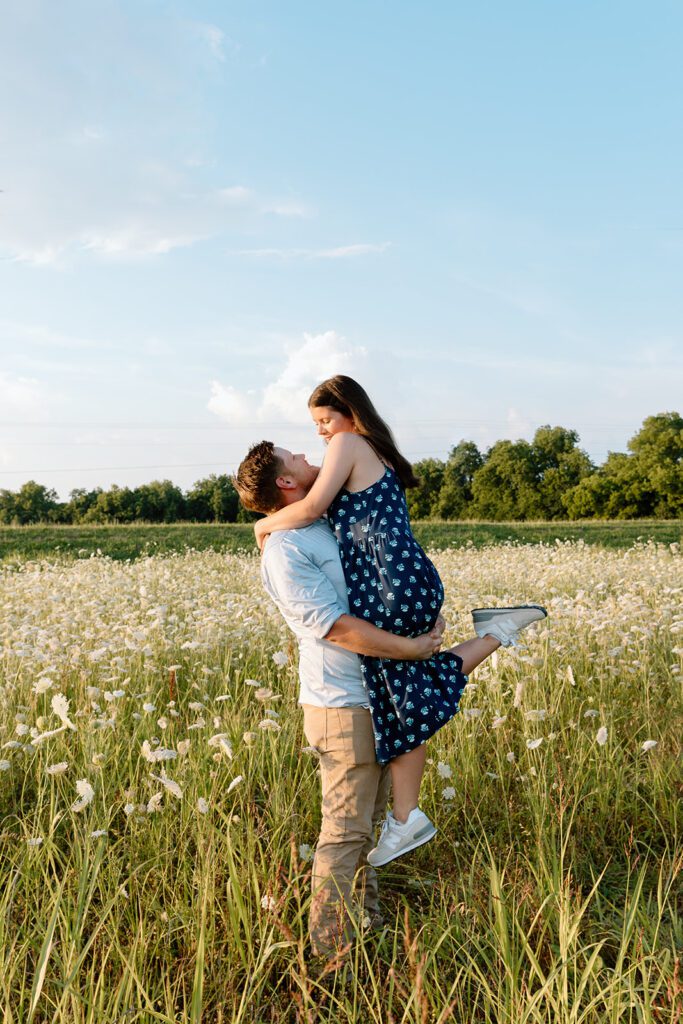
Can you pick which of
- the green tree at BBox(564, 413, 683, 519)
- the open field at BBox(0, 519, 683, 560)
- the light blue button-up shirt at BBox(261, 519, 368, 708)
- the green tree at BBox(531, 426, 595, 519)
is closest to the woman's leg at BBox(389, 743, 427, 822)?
the light blue button-up shirt at BBox(261, 519, 368, 708)

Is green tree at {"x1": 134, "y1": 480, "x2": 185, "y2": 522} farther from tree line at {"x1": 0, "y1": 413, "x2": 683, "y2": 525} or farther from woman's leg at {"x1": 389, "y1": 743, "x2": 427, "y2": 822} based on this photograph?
woman's leg at {"x1": 389, "y1": 743, "x2": 427, "y2": 822}

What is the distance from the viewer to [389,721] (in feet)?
9.45

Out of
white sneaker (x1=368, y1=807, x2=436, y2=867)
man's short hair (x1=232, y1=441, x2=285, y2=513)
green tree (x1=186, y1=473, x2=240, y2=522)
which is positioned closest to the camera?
white sneaker (x1=368, y1=807, x2=436, y2=867)

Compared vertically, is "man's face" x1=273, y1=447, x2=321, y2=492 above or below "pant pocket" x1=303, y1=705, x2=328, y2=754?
above

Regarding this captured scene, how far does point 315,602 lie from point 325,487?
42cm

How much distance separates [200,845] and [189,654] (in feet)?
11.4

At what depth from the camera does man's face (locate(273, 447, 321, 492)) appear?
3068 millimetres

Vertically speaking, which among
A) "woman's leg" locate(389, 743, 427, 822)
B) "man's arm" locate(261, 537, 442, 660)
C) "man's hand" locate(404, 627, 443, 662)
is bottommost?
"woman's leg" locate(389, 743, 427, 822)

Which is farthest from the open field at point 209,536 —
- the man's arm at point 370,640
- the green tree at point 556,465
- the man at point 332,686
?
the green tree at point 556,465

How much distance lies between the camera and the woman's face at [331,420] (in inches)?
125

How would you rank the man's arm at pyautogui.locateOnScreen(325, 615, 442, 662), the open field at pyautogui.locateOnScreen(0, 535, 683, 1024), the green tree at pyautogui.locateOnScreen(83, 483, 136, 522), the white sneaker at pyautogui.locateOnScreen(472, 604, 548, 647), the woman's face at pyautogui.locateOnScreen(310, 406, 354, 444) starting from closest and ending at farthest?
the open field at pyautogui.locateOnScreen(0, 535, 683, 1024) < the man's arm at pyautogui.locateOnScreen(325, 615, 442, 662) < the woman's face at pyautogui.locateOnScreen(310, 406, 354, 444) < the white sneaker at pyautogui.locateOnScreen(472, 604, 548, 647) < the green tree at pyautogui.locateOnScreen(83, 483, 136, 522)

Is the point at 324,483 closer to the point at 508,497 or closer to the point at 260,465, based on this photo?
the point at 260,465

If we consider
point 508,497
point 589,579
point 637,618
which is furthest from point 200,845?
point 508,497

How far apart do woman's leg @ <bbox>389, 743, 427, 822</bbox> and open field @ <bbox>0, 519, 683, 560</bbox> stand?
52.0 feet
